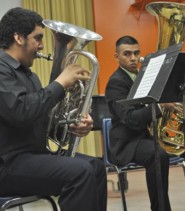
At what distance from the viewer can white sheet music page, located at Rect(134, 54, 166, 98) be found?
1.97 meters

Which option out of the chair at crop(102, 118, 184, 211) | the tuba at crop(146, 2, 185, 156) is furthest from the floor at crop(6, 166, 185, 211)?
the tuba at crop(146, 2, 185, 156)

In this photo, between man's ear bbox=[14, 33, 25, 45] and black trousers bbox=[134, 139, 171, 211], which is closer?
man's ear bbox=[14, 33, 25, 45]

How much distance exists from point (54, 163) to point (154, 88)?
570 millimetres

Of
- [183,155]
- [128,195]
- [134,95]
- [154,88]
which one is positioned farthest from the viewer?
[128,195]

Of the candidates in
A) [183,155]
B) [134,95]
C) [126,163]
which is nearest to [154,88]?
[134,95]

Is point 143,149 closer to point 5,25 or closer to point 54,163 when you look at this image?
point 54,163

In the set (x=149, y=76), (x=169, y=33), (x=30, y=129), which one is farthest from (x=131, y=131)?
(x=30, y=129)

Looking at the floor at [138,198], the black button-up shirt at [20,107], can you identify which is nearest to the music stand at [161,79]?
the black button-up shirt at [20,107]

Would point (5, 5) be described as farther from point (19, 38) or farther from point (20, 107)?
point (20, 107)

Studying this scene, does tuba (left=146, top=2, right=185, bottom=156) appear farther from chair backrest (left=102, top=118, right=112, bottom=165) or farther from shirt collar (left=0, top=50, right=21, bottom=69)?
shirt collar (left=0, top=50, right=21, bottom=69)

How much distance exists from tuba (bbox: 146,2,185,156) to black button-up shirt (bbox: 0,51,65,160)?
1.03m

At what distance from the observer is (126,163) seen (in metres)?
2.76

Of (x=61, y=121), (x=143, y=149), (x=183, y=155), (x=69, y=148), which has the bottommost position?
(x=183, y=155)

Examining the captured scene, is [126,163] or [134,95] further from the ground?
[134,95]
